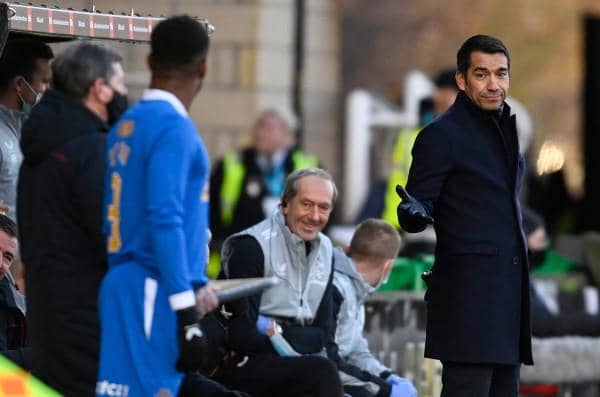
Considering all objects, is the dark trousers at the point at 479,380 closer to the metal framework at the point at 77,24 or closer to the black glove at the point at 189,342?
the black glove at the point at 189,342

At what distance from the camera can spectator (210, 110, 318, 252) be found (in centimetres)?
1399

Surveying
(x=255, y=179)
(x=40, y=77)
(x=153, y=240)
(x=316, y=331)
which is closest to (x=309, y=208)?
(x=316, y=331)

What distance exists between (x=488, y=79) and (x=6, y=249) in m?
2.29

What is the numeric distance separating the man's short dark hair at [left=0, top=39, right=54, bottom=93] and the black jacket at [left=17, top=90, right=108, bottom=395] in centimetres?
201

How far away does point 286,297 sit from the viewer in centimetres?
842

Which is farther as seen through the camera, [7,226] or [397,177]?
[397,177]

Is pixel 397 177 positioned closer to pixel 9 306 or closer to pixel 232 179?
pixel 232 179

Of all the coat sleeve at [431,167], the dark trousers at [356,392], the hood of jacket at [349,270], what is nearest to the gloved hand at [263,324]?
the dark trousers at [356,392]

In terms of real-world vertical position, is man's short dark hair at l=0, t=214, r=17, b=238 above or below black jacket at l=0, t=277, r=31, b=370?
above

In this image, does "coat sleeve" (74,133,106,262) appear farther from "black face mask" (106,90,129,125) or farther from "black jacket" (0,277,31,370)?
"black jacket" (0,277,31,370)

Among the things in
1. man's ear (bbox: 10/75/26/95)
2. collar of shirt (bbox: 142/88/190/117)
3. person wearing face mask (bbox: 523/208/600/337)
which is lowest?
person wearing face mask (bbox: 523/208/600/337)

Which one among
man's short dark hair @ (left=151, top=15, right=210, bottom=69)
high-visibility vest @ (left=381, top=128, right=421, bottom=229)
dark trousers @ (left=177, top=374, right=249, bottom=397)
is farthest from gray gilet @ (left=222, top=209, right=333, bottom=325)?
high-visibility vest @ (left=381, top=128, right=421, bottom=229)

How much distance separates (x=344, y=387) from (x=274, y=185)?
5508 millimetres

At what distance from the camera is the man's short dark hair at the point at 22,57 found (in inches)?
346
